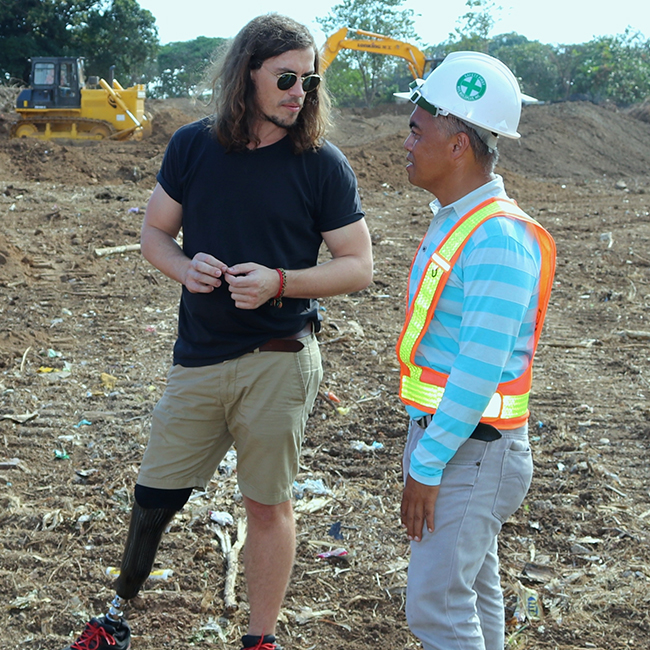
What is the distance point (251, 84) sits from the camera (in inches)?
99.4

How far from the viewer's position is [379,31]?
38.9 m

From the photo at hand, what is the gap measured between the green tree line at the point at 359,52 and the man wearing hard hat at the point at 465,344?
32103 mm

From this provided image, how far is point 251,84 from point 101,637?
2023 mm

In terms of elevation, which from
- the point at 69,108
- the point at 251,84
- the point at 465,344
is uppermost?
the point at 69,108

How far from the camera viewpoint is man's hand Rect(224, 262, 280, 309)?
2332mm

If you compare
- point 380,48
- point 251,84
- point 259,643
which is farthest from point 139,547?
point 380,48

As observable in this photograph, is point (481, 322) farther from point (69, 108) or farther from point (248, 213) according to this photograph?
point (69, 108)

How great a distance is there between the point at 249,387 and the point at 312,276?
44cm

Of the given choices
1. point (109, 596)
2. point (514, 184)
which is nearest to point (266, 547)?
point (109, 596)

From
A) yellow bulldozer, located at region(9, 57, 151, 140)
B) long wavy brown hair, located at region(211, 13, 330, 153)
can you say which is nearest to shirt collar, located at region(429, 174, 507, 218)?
long wavy brown hair, located at region(211, 13, 330, 153)

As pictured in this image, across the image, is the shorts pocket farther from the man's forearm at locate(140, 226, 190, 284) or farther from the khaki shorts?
the man's forearm at locate(140, 226, 190, 284)

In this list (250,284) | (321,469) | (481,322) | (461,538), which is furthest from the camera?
(321,469)

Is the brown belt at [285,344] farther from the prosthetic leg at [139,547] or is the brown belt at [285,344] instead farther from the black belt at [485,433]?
the black belt at [485,433]

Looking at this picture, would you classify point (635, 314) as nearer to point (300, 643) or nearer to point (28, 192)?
point (300, 643)
